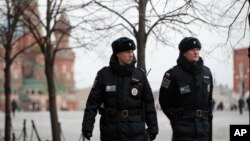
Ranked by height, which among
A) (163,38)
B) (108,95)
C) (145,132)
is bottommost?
(145,132)

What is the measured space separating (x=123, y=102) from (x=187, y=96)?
0.74m

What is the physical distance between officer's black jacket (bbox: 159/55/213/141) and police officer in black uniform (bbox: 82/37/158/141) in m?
0.25

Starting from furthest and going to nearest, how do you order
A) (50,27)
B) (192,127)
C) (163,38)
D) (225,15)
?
(50,27) → (163,38) → (225,15) → (192,127)

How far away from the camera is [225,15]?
9.96 metres

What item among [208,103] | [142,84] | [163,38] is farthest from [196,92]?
[163,38]

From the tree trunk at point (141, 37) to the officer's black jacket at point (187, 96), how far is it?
4008 mm

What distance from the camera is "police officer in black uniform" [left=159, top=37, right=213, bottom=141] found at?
645cm

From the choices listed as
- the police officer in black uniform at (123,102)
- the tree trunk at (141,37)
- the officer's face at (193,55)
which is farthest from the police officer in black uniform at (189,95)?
the tree trunk at (141,37)

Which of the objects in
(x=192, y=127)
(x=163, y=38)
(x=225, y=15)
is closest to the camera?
(x=192, y=127)

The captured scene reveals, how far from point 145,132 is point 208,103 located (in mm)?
826

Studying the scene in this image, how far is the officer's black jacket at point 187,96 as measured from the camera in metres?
6.45

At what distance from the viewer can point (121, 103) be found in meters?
6.46

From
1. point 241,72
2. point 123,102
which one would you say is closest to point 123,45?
point 123,102

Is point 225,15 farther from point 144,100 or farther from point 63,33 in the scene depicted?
point 63,33
